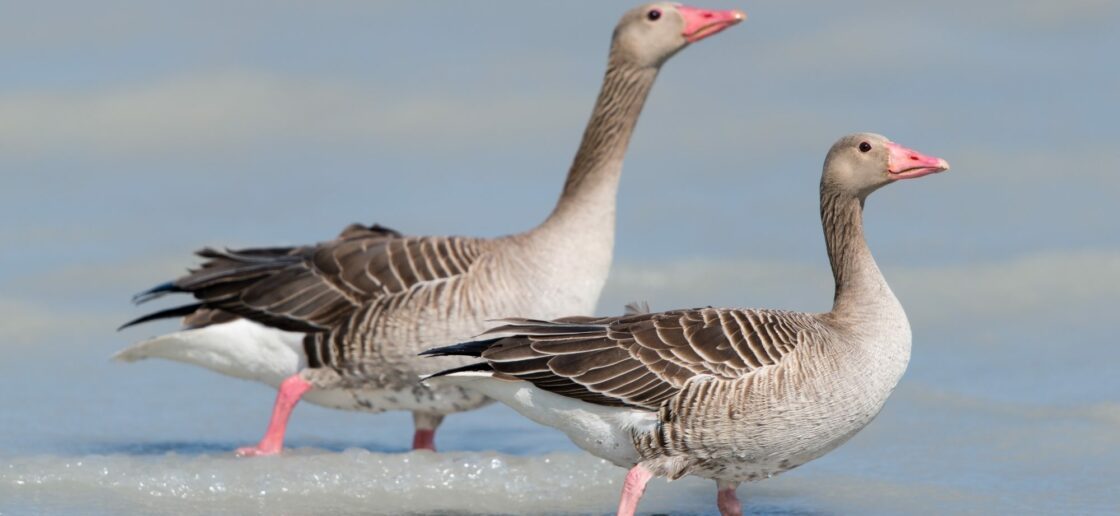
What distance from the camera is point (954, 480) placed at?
8984 millimetres

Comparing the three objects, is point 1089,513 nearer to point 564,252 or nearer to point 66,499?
point 564,252

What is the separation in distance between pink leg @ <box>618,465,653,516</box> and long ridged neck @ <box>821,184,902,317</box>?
110 centimetres

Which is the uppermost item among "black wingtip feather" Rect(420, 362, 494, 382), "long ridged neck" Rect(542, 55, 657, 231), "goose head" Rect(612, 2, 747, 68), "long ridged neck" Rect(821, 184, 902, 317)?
"goose head" Rect(612, 2, 747, 68)

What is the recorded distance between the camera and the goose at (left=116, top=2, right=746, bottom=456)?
29.5ft

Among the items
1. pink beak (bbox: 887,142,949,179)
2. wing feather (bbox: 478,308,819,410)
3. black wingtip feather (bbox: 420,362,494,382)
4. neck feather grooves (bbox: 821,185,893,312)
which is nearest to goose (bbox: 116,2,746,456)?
black wingtip feather (bbox: 420,362,494,382)

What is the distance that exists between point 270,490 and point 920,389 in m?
4.31

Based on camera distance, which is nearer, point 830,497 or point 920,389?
point 830,497

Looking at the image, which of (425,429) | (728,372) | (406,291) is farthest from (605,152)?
(728,372)

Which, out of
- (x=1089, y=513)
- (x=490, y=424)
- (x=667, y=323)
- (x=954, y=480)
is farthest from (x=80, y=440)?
(x=1089, y=513)

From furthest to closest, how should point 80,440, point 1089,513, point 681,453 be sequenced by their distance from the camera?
point 80,440
point 1089,513
point 681,453

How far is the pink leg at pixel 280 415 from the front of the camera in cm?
927

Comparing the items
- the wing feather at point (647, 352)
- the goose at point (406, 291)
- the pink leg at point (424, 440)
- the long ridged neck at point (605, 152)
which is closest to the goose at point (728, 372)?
the wing feather at point (647, 352)

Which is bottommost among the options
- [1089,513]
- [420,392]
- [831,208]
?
[1089,513]

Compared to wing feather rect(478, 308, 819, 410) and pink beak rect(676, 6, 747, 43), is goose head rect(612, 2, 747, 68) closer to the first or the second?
pink beak rect(676, 6, 747, 43)
